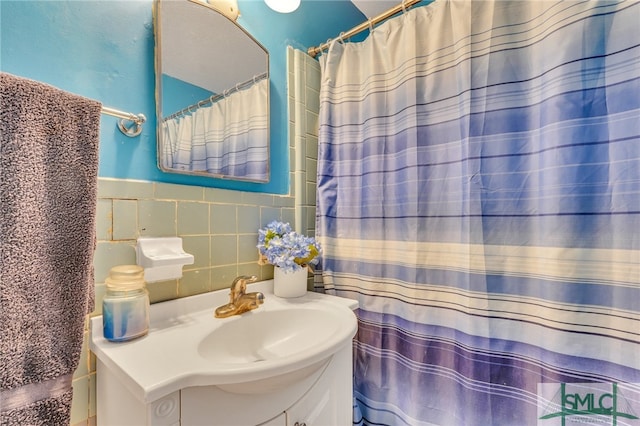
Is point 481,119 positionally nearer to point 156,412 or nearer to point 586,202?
point 586,202

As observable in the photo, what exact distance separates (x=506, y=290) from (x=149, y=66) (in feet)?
4.09

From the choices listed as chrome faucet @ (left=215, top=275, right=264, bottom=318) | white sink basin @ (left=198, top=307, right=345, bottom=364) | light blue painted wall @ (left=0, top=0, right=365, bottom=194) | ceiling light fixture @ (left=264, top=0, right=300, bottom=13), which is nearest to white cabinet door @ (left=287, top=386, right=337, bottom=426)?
white sink basin @ (left=198, top=307, right=345, bottom=364)

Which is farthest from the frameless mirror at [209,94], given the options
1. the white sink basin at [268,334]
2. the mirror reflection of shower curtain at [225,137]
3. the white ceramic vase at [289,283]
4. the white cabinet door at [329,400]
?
the white cabinet door at [329,400]

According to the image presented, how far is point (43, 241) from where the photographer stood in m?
0.48

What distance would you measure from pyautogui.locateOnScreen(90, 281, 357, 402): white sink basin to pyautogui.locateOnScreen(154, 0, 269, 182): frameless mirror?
17.3 inches

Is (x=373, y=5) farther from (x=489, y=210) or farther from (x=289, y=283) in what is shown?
(x=289, y=283)

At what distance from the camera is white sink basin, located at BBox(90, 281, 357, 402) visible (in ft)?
1.63

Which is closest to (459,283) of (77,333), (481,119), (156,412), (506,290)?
(506,290)

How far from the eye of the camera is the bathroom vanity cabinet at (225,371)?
50 cm

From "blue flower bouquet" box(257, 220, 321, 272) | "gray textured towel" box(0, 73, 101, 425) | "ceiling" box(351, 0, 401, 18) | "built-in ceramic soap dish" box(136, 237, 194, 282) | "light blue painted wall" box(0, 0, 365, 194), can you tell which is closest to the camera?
"gray textured towel" box(0, 73, 101, 425)

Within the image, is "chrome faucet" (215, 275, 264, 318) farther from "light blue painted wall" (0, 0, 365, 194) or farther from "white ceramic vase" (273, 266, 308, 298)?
"light blue painted wall" (0, 0, 365, 194)

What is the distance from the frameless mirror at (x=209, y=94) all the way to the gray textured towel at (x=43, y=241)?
27 centimetres

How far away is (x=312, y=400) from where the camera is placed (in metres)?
0.72

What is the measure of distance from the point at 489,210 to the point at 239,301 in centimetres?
84
